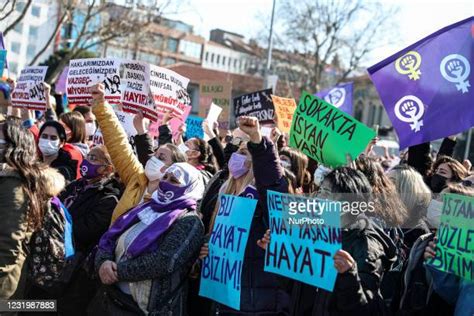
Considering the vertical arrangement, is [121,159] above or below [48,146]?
above

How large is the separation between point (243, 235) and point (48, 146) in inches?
104

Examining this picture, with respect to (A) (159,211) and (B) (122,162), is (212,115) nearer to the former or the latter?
(B) (122,162)

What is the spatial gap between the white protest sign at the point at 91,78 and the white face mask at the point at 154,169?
2097mm

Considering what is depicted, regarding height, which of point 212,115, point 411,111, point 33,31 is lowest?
point 212,115

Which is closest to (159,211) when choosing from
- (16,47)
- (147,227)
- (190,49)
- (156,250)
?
(147,227)

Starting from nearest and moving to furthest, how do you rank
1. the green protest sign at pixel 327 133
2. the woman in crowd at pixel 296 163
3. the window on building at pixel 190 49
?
1. the green protest sign at pixel 327 133
2. the woman in crowd at pixel 296 163
3. the window on building at pixel 190 49

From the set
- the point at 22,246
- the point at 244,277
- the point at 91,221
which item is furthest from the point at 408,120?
the point at 22,246

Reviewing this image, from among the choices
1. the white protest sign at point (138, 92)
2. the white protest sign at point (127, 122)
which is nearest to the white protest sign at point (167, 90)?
the white protest sign at point (138, 92)

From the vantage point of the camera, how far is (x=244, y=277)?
3703 mm

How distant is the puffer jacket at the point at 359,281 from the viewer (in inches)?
125

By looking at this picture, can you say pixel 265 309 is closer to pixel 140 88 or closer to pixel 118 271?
pixel 118 271

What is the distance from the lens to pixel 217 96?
10617 millimetres

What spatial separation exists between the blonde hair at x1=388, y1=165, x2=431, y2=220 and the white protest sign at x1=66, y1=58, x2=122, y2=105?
306 cm

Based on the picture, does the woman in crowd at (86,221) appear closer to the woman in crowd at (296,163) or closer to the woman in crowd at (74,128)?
the woman in crowd at (296,163)
